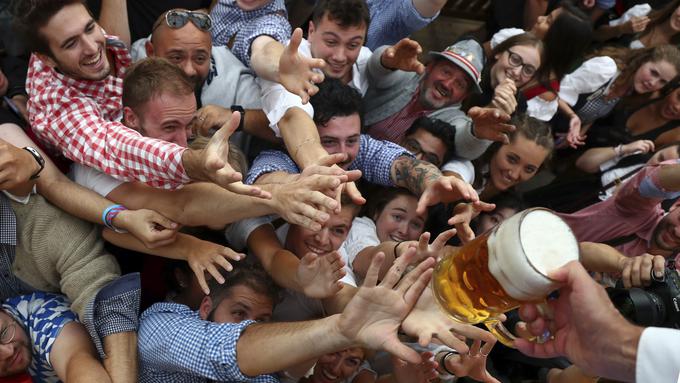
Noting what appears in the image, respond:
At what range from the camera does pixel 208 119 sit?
2.14m

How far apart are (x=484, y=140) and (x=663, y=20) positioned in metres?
2.16

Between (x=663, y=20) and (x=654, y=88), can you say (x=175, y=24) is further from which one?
(x=663, y=20)

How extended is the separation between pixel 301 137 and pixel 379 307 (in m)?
0.75

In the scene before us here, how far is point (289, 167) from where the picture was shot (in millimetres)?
2176

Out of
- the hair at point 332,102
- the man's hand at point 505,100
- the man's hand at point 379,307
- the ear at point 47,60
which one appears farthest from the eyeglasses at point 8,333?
the man's hand at point 505,100

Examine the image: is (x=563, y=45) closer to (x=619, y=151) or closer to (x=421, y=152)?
(x=619, y=151)

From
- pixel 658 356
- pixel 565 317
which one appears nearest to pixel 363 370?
pixel 565 317

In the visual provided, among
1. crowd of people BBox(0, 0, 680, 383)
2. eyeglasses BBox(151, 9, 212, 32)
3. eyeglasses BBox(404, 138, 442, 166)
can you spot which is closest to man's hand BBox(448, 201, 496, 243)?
crowd of people BBox(0, 0, 680, 383)

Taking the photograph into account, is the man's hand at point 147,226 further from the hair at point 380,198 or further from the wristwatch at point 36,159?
the hair at point 380,198

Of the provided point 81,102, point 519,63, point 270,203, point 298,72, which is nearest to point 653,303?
point 270,203

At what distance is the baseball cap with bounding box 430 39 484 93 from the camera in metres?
2.64

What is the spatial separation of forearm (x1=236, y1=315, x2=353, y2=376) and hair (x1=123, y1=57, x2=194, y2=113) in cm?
80

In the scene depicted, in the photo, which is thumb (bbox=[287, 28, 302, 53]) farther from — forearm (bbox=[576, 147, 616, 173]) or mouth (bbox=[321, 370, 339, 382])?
forearm (bbox=[576, 147, 616, 173])

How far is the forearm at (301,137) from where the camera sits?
1956 millimetres
